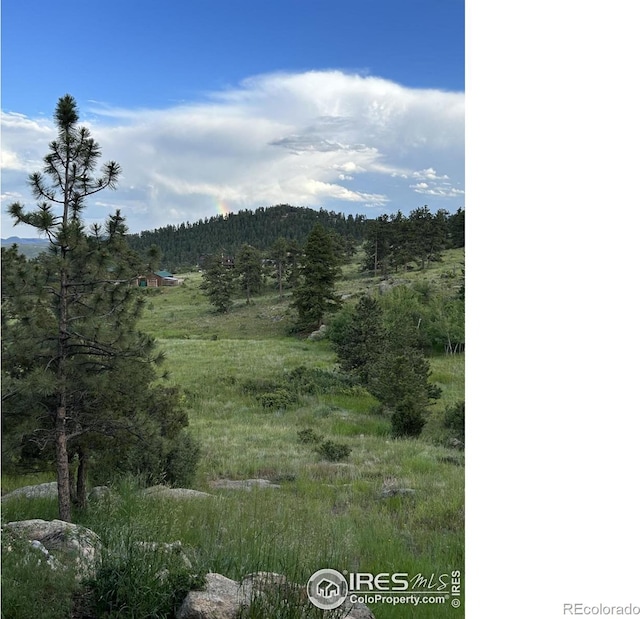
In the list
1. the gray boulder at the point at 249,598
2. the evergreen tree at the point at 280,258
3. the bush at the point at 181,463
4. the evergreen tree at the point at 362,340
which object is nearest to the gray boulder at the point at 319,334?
the evergreen tree at the point at 362,340

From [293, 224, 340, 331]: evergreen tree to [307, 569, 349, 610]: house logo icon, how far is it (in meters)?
2.68

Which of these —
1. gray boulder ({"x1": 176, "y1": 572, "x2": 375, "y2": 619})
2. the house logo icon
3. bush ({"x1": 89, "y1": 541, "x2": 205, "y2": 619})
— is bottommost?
the house logo icon

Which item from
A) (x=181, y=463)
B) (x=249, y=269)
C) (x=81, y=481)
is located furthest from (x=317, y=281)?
(x=81, y=481)

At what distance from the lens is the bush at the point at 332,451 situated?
5.65 meters

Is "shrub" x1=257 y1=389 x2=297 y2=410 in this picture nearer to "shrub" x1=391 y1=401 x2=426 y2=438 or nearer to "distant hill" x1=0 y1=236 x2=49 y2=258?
"shrub" x1=391 y1=401 x2=426 y2=438

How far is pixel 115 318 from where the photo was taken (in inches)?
189

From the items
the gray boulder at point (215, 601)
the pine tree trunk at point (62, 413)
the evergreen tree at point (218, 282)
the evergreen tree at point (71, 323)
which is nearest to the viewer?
the gray boulder at point (215, 601)

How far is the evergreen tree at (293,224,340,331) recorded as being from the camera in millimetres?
6086

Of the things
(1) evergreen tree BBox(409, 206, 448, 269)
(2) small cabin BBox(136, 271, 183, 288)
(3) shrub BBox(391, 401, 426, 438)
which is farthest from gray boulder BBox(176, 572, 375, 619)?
(1) evergreen tree BBox(409, 206, 448, 269)

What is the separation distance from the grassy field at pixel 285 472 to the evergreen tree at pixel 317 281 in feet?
0.61

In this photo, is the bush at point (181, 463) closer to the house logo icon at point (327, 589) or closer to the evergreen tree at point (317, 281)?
the house logo icon at point (327, 589)

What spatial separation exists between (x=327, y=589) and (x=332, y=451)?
4.65 feet

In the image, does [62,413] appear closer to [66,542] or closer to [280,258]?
[66,542]

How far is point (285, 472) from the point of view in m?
5.61
